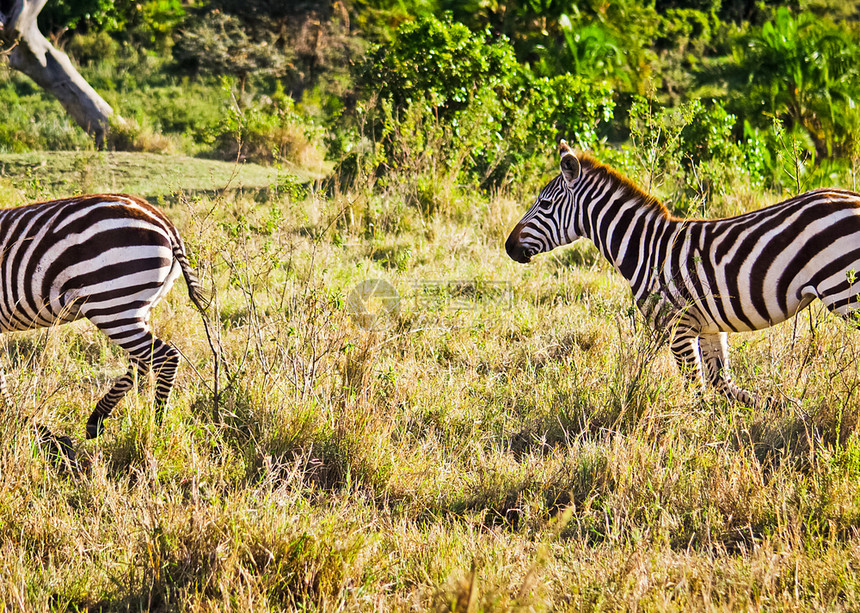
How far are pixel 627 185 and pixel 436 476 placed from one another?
213cm

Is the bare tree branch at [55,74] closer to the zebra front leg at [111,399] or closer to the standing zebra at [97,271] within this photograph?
the standing zebra at [97,271]

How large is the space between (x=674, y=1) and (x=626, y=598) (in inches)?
903

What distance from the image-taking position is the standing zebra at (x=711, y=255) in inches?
141

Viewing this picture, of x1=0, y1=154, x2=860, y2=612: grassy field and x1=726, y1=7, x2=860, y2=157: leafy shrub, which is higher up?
x1=726, y1=7, x2=860, y2=157: leafy shrub

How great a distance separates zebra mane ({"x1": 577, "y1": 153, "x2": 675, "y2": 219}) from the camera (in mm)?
4332

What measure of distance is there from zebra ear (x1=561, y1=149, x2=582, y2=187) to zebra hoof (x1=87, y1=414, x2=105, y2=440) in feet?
9.68

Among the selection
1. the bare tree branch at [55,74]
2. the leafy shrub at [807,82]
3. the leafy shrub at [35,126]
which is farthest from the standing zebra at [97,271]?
the leafy shrub at [807,82]

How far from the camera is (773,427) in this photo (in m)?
3.64

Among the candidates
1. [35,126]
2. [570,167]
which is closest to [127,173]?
[35,126]

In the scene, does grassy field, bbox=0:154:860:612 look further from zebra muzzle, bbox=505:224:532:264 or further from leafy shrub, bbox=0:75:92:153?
leafy shrub, bbox=0:75:92:153

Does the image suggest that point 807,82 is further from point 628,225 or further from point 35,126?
point 35,126

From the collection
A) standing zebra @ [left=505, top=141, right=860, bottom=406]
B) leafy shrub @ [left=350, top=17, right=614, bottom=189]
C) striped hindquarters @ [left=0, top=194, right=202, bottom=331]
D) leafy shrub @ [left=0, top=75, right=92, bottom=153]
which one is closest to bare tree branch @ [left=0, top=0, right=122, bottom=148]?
leafy shrub @ [left=0, top=75, right=92, bottom=153]

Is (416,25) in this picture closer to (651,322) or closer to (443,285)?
(443,285)

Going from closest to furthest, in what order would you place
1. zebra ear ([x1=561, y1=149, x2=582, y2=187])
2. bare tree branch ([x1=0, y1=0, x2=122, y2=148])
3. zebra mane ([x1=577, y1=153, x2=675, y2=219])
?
zebra mane ([x1=577, y1=153, x2=675, y2=219]) → zebra ear ([x1=561, y1=149, x2=582, y2=187]) → bare tree branch ([x1=0, y1=0, x2=122, y2=148])
